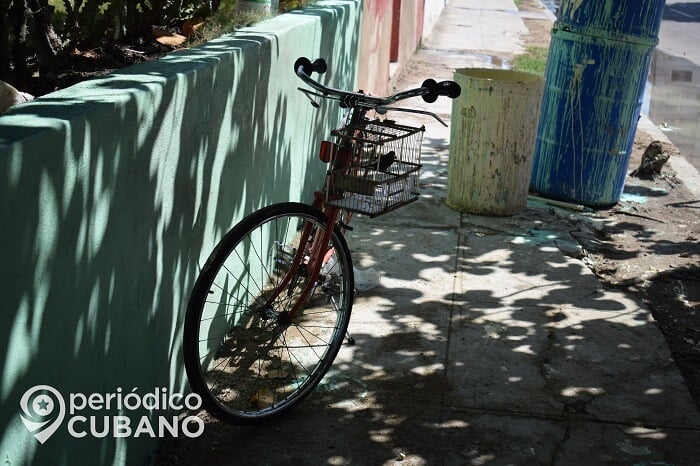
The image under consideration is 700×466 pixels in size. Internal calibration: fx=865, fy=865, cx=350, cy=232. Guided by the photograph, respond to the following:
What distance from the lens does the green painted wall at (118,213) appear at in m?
2.48

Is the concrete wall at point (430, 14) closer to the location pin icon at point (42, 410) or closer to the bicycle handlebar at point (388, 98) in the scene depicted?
the bicycle handlebar at point (388, 98)

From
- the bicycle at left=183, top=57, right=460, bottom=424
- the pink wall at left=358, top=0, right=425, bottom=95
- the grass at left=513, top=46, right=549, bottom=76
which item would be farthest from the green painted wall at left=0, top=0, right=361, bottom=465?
the grass at left=513, top=46, right=549, bottom=76

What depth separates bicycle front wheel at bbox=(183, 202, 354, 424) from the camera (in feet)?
12.8

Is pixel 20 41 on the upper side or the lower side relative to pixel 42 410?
upper

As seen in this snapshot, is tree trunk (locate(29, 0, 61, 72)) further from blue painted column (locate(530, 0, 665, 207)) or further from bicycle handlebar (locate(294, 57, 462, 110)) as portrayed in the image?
blue painted column (locate(530, 0, 665, 207))

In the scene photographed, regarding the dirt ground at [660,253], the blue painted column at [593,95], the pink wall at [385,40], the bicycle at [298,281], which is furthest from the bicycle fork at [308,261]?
the pink wall at [385,40]

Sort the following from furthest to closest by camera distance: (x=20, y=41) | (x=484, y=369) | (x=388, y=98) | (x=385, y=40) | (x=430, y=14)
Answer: (x=430, y=14)
(x=385, y=40)
(x=20, y=41)
(x=484, y=369)
(x=388, y=98)

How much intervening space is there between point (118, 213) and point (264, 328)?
→ 1.75 m

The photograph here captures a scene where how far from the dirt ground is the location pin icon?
321 cm

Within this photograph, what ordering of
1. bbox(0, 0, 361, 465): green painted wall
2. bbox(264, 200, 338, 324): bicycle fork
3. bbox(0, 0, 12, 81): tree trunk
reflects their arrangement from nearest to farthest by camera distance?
1. bbox(0, 0, 361, 465): green painted wall
2. bbox(264, 200, 338, 324): bicycle fork
3. bbox(0, 0, 12, 81): tree trunk

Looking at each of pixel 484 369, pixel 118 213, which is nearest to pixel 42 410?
pixel 118 213

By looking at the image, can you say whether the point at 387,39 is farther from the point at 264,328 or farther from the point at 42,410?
the point at 42,410

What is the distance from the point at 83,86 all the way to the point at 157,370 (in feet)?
4.00

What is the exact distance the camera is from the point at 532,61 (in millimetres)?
14211
